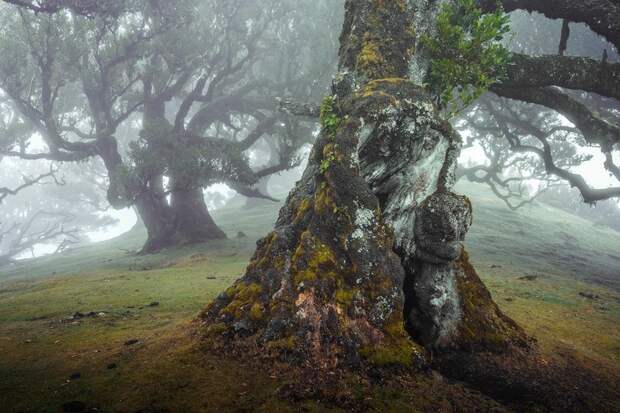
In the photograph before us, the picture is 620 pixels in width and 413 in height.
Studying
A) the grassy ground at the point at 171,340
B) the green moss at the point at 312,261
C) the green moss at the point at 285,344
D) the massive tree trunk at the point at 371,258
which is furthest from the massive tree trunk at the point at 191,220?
the green moss at the point at 285,344

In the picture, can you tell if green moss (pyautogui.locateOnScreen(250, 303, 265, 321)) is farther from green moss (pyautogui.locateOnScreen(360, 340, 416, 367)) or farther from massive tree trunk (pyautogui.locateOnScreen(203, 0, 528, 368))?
green moss (pyautogui.locateOnScreen(360, 340, 416, 367))

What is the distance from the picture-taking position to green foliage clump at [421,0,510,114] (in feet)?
23.3

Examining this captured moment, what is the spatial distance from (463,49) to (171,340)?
7137mm

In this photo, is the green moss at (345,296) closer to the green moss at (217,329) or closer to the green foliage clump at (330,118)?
the green moss at (217,329)

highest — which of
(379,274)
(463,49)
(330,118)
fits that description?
(463,49)

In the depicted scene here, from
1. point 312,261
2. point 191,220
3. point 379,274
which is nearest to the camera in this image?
point 312,261

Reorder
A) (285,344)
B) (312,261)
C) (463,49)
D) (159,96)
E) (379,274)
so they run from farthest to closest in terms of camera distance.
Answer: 1. (159,96)
2. (463,49)
3. (379,274)
4. (312,261)
5. (285,344)

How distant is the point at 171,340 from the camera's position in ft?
18.8

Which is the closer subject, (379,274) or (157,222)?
(379,274)

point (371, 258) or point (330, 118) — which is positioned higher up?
point (330, 118)

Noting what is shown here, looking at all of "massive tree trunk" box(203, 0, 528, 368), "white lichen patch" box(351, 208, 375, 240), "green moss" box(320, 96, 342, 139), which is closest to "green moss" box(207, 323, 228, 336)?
"massive tree trunk" box(203, 0, 528, 368)

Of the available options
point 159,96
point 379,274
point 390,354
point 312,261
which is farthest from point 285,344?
point 159,96

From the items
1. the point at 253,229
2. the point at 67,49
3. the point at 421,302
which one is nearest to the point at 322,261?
the point at 421,302

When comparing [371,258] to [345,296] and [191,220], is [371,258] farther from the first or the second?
[191,220]
